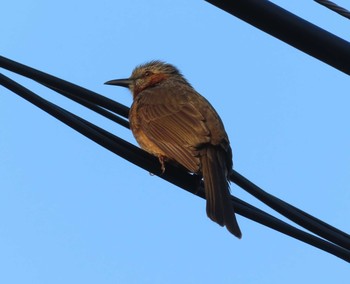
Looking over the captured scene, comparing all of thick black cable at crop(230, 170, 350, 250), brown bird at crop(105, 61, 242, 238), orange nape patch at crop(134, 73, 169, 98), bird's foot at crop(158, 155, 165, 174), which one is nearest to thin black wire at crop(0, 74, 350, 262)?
thick black cable at crop(230, 170, 350, 250)

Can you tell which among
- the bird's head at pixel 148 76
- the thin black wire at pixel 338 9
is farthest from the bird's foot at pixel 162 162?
the bird's head at pixel 148 76

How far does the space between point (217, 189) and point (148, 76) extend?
328 centimetres

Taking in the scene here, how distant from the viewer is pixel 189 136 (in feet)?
19.2

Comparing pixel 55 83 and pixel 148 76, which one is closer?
pixel 55 83

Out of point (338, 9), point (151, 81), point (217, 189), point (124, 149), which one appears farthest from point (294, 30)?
point (151, 81)

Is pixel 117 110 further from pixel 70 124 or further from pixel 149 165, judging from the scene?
pixel 70 124

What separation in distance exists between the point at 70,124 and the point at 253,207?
1.18 meters

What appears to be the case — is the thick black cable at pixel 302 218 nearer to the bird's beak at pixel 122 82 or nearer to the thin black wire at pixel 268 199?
the thin black wire at pixel 268 199

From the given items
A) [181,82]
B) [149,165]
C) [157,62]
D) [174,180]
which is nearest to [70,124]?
[149,165]

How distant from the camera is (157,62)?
8547 mm

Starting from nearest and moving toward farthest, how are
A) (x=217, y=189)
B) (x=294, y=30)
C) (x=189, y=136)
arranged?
1. (x=294, y=30)
2. (x=217, y=189)
3. (x=189, y=136)

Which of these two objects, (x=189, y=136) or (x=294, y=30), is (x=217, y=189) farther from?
(x=294, y=30)

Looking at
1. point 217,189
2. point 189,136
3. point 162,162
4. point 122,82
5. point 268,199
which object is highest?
point 122,82

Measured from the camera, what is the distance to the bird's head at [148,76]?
813 cm
